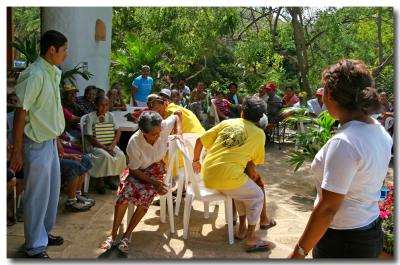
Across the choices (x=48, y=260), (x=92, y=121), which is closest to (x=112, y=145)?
(x=92, y=121)

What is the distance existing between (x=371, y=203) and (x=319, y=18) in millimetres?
10341

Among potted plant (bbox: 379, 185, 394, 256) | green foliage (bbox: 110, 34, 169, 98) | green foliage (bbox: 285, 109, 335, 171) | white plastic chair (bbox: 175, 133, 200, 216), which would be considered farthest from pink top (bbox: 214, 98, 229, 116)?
potted plant (bbox: 379, 185, 394, 256)

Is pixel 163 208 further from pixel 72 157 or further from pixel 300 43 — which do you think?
pixel 300 43

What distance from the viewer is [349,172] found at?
175 cm

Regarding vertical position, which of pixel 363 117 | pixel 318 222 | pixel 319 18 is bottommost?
pixel 318 222

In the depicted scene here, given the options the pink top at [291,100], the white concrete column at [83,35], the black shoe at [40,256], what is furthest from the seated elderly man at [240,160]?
the pink top at [291,100]

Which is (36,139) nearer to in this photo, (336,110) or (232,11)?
(336,110)

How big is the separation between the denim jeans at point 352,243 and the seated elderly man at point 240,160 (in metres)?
1.95

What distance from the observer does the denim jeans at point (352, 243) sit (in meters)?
1.91

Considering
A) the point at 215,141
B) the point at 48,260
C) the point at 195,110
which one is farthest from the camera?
the point at 195,110

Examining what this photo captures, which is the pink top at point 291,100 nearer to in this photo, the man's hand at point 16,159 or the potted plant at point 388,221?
the potted plant at point 388,221

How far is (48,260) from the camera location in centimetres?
347

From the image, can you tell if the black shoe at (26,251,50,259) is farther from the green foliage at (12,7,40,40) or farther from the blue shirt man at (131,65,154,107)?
the green foliage at (12,7,40,40)

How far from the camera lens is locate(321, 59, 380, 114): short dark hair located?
6.02 ft
